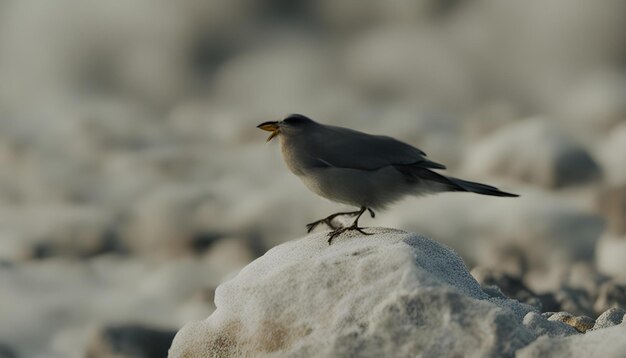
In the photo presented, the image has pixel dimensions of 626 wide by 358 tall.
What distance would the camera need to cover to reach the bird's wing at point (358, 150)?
20.9ft

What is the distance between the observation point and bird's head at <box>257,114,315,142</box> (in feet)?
21.5

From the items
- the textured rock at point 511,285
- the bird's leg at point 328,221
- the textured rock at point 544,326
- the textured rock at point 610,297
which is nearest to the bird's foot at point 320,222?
the bird's leg at point 328,221

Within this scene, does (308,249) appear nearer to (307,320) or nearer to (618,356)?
(307,320)

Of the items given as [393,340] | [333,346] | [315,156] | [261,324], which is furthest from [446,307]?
[315,156]

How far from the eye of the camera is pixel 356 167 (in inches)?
251

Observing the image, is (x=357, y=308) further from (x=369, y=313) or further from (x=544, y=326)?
(x=544, y=326)

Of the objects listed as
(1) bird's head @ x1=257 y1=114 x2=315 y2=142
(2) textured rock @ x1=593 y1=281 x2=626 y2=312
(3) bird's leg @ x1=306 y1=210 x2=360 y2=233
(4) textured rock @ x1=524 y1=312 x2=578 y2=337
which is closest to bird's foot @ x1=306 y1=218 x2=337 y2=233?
(3) bird's leg @ x1=306 y1=210 x2=360 y2=233

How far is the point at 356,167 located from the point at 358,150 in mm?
139

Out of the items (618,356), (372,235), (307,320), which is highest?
(372,235)

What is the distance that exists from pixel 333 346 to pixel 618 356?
4.76 feet

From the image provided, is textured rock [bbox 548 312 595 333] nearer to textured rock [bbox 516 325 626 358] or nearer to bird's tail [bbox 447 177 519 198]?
bird's tail [bbox 447 177 519 198]

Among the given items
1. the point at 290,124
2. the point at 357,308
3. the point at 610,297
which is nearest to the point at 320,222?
the point at 290,124

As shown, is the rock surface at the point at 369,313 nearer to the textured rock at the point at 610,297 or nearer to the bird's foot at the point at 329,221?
the bird's foot at the point at 329,221

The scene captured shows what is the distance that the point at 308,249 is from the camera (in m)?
5.91
